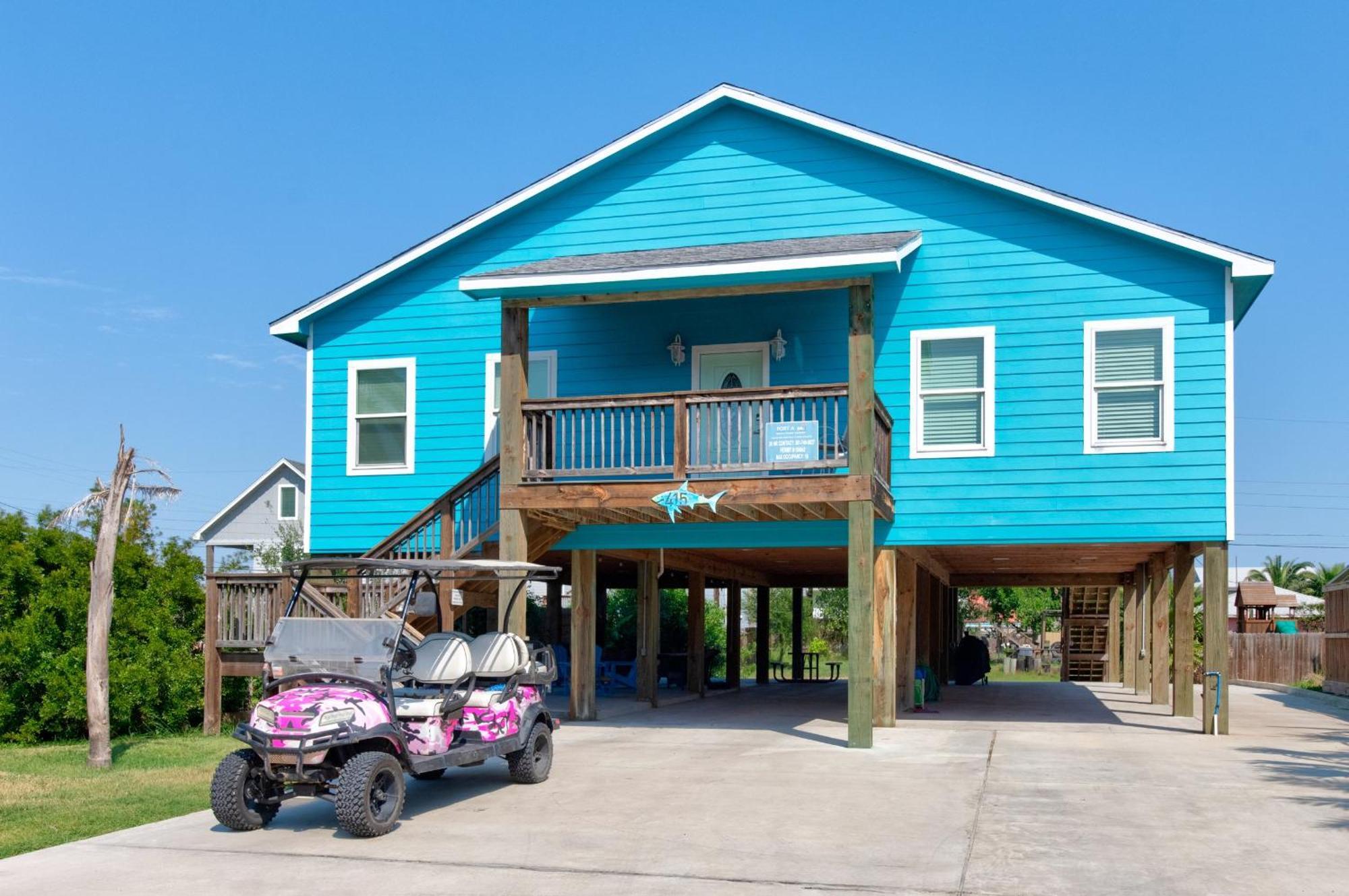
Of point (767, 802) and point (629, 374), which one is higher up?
point (629, 374)

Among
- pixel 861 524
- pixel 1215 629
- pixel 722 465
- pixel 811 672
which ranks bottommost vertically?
pixel 811 672

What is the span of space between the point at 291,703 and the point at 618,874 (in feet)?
8.92

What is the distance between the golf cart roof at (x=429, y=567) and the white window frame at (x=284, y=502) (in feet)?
136

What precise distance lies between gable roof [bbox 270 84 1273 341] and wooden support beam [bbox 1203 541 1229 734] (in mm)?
3408

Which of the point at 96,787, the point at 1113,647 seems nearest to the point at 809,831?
the point at 96,787

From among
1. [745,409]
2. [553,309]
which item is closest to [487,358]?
[553,309]

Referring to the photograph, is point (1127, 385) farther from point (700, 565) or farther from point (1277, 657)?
point (1277, 657)

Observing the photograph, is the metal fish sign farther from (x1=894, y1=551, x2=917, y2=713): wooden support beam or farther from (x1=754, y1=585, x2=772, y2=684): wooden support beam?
(x1=754, y1=585, x2=772, y2=684): wooden support beam

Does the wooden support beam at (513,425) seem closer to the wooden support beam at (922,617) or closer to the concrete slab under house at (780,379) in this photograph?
the concrete slab under house at (780,379)

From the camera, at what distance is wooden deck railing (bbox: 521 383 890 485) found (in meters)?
15.0

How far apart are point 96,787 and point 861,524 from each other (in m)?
8.24

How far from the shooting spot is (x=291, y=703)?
9258mm

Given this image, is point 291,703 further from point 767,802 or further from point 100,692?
point 100,692

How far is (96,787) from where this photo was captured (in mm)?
12102
